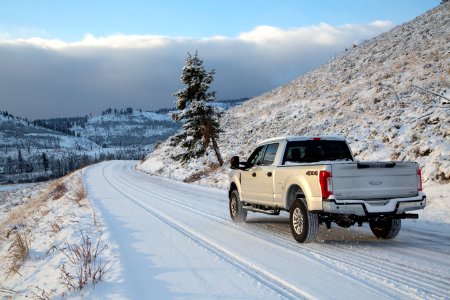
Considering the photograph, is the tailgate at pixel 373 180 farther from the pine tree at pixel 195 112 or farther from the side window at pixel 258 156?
the pine tree at pixel 195 112

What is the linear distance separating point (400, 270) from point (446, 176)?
7.92m

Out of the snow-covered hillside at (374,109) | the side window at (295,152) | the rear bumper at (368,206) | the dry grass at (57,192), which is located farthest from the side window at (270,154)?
the dry grass at (57,192)

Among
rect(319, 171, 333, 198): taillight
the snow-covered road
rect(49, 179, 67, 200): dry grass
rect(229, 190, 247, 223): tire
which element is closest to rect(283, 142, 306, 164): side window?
the snow-covered road

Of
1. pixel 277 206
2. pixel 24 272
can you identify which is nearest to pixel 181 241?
pixel 277 206

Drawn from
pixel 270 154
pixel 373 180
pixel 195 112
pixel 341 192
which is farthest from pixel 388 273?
pixel 195 112

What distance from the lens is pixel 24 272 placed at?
8359 millimetres

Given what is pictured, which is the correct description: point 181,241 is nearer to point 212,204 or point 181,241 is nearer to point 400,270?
point 400,270

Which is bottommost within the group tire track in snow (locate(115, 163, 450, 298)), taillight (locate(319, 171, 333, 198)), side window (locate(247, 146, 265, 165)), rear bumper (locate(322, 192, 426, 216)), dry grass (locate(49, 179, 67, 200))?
dry grass (locate(49, 179, 67, 200))

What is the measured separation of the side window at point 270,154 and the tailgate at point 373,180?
230 cm

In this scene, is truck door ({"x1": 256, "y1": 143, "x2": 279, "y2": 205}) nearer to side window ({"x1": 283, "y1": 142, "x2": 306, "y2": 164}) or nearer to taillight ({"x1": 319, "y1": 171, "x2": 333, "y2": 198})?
side window ({"x1": 283, "y1": 142, "x2": 306, "y2": 164})

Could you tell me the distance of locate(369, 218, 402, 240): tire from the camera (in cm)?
779

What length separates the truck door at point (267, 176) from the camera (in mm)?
8836

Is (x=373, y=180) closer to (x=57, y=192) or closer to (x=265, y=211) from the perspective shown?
(x=265, y=211)

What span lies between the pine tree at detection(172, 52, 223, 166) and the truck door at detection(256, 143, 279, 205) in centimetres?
1898
